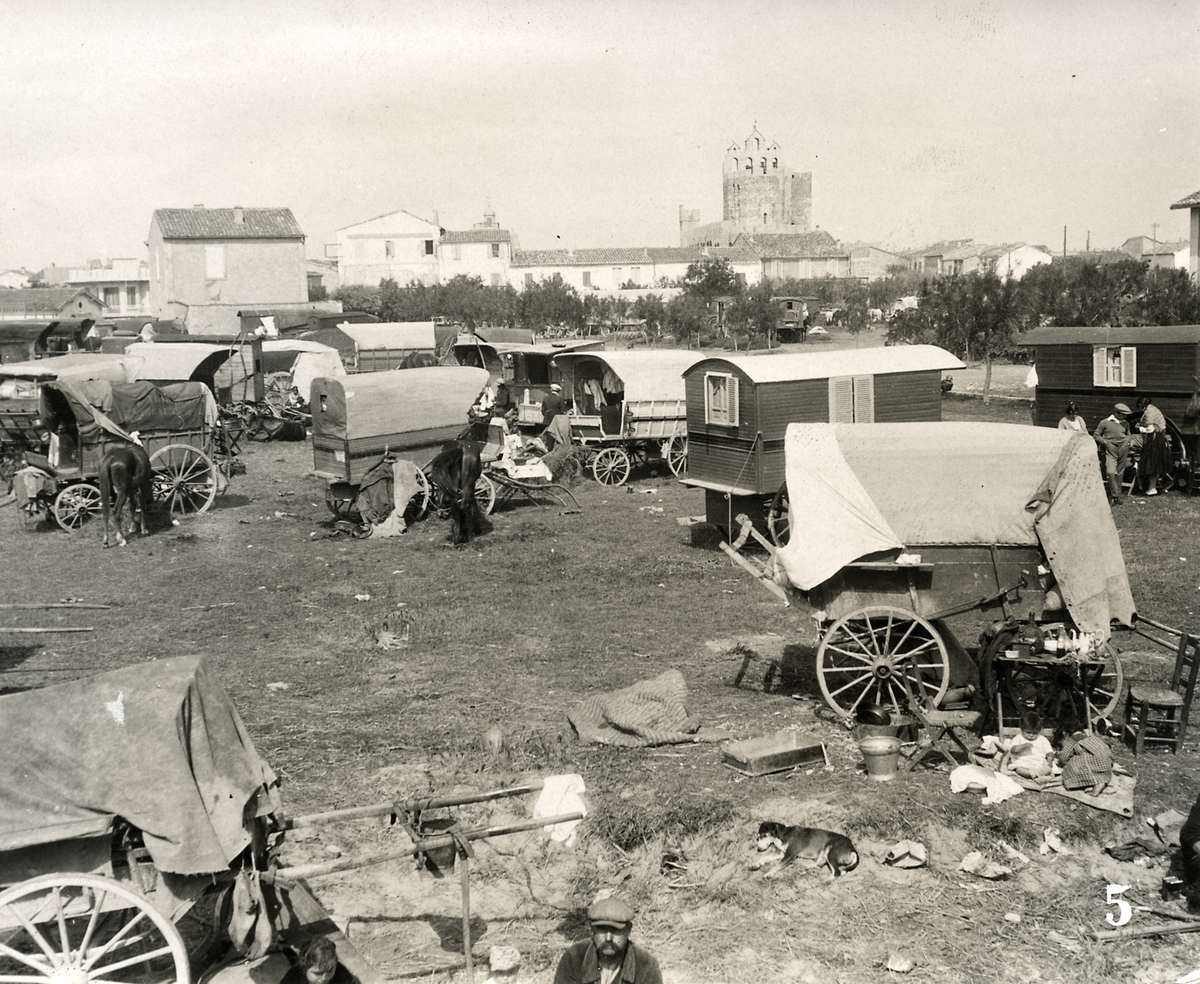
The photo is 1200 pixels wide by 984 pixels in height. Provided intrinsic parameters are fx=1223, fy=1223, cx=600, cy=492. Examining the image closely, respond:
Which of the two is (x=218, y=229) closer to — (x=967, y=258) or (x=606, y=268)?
(x=606, y=268)

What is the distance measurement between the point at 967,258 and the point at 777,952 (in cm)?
9426

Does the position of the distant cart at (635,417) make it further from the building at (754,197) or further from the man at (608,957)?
the building at (754,197)

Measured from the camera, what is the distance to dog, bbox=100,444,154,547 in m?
17.6

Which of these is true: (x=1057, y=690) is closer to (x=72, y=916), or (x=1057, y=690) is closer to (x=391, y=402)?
(x=72, y=916)

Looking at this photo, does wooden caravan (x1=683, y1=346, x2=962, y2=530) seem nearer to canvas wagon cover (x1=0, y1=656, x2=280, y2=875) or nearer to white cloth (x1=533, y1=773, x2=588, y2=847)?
white cloth (x1=533, y1=773, x2=588, y2=847)

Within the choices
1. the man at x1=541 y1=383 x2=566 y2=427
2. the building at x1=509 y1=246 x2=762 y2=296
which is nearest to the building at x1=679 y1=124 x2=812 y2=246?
the building at x1=509 y1=246 x2=762 y2=296

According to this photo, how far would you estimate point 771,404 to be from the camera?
1709 centimetres

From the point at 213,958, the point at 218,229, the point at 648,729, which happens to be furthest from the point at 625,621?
the point at 218,229

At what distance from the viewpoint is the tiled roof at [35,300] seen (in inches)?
2125

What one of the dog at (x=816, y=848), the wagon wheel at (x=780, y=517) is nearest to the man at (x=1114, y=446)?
the wagon wheel at (x=780, y=517)

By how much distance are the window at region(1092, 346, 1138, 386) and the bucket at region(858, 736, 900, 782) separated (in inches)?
608

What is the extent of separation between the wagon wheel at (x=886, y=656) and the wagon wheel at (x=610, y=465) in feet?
41.5

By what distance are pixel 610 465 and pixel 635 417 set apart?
1024 mm

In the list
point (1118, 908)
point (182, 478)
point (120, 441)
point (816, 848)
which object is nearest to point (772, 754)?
point (816, 848)
